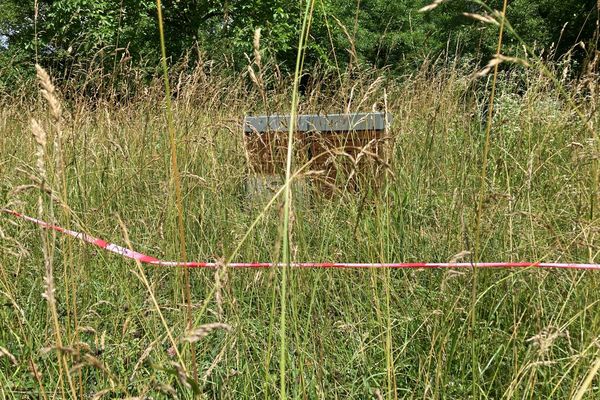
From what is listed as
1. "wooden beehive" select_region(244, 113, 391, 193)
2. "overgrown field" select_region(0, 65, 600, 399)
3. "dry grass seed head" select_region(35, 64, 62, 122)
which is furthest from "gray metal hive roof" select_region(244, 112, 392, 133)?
"dry grass seed head" select_region(35, 64, 62, 122)

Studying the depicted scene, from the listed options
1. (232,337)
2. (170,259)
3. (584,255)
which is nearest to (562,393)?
(584,255)

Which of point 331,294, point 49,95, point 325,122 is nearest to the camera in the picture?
point 49,95

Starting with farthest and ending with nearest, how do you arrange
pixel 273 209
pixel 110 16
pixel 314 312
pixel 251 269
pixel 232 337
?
pixel 110 16, pixel 273 209, pixel 251 269, pixel 314 312, pixel 232 337

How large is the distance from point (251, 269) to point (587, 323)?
0.99 meters

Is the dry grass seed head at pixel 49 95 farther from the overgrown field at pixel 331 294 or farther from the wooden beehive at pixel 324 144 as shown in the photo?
the wooden beehive at pixel 324 144

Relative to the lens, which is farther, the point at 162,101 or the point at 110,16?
the point at 110,16

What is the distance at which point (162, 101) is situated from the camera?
3.65 metres

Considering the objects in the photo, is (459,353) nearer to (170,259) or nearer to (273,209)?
(273,209)

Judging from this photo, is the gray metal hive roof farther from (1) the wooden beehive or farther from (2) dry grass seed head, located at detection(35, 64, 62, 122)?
(2) dry grass seed head, located at detection(35, 64, 62, 122)

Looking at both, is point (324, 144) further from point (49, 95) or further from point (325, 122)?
point (325, 122)

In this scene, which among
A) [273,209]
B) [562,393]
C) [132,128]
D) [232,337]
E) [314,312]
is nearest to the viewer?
[562,393]

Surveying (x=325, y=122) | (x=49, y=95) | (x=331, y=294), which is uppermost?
(x=49, y=95)

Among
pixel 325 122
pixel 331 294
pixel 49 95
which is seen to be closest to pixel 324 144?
pixel 331 294

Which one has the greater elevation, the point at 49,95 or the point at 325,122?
the point at 49,95
